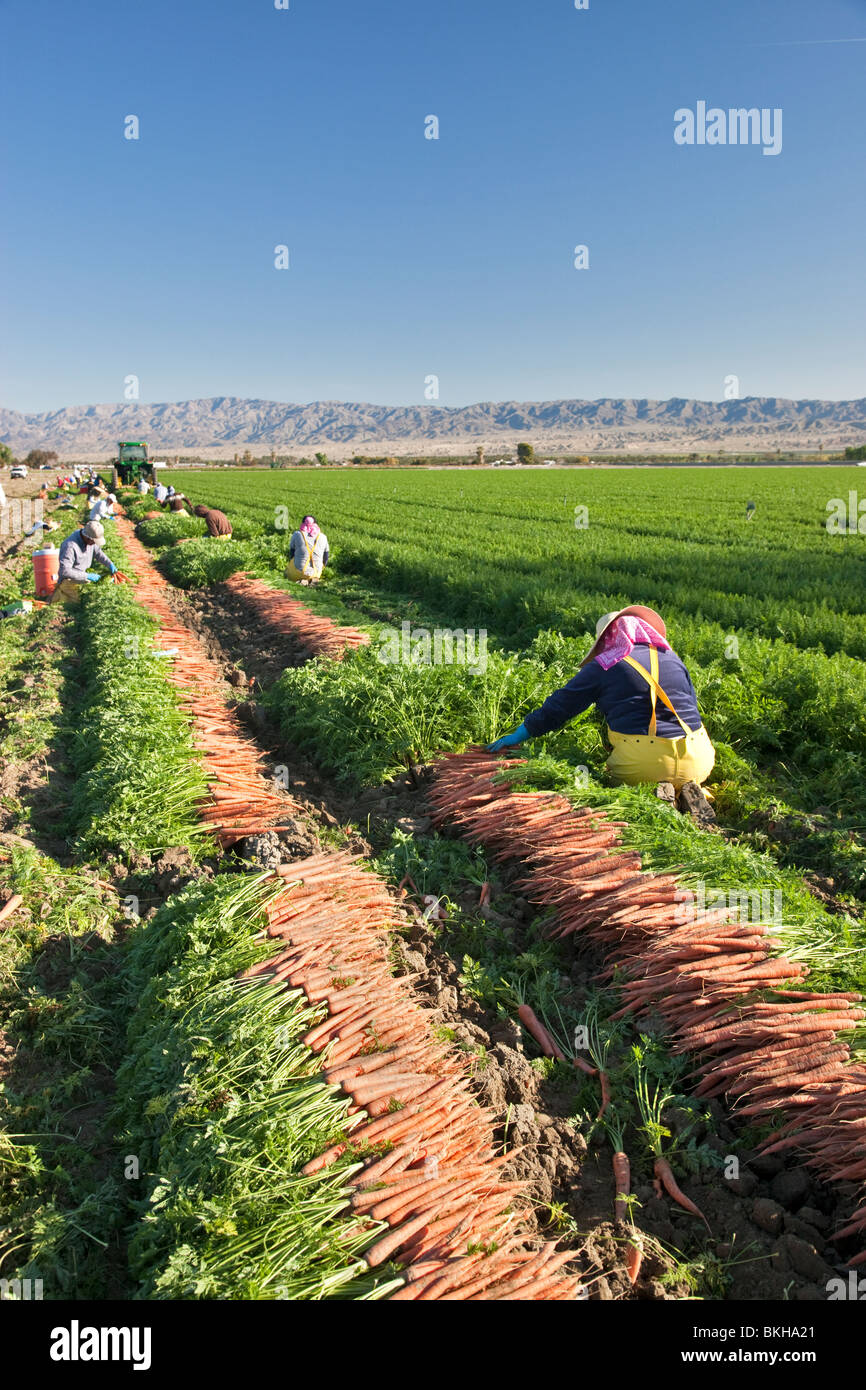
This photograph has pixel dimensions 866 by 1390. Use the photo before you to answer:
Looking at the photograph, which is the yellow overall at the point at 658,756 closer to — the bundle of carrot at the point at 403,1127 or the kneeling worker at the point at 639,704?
the kneeling worker at the point at 639,704

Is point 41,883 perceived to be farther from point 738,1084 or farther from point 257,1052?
point 738,1084

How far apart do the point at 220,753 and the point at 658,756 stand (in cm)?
326

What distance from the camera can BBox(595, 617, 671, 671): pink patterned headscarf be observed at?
4.78 meters

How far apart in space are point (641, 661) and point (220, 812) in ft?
9.57

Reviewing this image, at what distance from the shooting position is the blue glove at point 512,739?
515 cm

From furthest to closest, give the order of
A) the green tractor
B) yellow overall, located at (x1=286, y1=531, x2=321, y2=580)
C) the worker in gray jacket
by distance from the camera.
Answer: the green tractor
yellow overall, located at (x1=286, y1=531, x2=321, y2=580)
the worker in gray jacket

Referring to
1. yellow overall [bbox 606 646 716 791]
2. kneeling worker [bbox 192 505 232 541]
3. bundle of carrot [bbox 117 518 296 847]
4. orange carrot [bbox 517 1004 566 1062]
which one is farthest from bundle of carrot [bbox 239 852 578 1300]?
kneeling worker [bbox 192 505 232 541]

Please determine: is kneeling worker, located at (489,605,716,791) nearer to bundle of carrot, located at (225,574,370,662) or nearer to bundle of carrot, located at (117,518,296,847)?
bundle of carrot, located at (117,518,296,847)

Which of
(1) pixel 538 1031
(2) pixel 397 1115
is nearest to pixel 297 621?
(1) pixel 538 1031

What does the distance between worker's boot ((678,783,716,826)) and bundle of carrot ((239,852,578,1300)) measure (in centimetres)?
215

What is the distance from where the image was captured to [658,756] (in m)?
4.98

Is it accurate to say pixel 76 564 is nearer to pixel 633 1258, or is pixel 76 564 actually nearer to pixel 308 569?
pixel 308 569

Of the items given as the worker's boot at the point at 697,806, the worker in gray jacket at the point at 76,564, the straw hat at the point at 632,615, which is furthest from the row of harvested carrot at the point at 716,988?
the worker in gray jacket at the point at 76,564

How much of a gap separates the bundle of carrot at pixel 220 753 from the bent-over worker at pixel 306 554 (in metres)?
2.96
